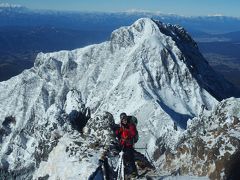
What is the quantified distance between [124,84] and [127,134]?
420 ft

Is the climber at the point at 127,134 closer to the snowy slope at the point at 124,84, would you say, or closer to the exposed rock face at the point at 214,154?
the exposed rock face at the point at 214,154

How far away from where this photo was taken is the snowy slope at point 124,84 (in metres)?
142

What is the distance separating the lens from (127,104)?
141000 mm

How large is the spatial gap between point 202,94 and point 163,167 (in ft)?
399

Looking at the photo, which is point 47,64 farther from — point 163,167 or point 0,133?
point 163,167

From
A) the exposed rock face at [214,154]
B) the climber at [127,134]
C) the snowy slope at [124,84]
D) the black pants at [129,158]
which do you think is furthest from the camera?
the snowy slope at [124,84]

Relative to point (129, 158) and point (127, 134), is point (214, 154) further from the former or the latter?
point (127, 134)

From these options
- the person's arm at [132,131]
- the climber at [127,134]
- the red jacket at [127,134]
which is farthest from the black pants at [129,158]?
the person's arm at [132,131]

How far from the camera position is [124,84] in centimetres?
15475

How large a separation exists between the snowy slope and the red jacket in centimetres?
9527

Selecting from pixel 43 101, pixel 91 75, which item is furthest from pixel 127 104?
pixel 43 101

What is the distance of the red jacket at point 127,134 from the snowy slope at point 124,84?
313ft

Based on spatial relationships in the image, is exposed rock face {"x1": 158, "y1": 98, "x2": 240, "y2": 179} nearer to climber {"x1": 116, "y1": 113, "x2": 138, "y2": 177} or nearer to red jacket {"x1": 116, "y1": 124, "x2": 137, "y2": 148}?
climber {"x1": 116, "y1": 113, "x2": 138, "y2": 177}

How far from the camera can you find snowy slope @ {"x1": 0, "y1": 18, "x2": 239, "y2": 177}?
142 meters
